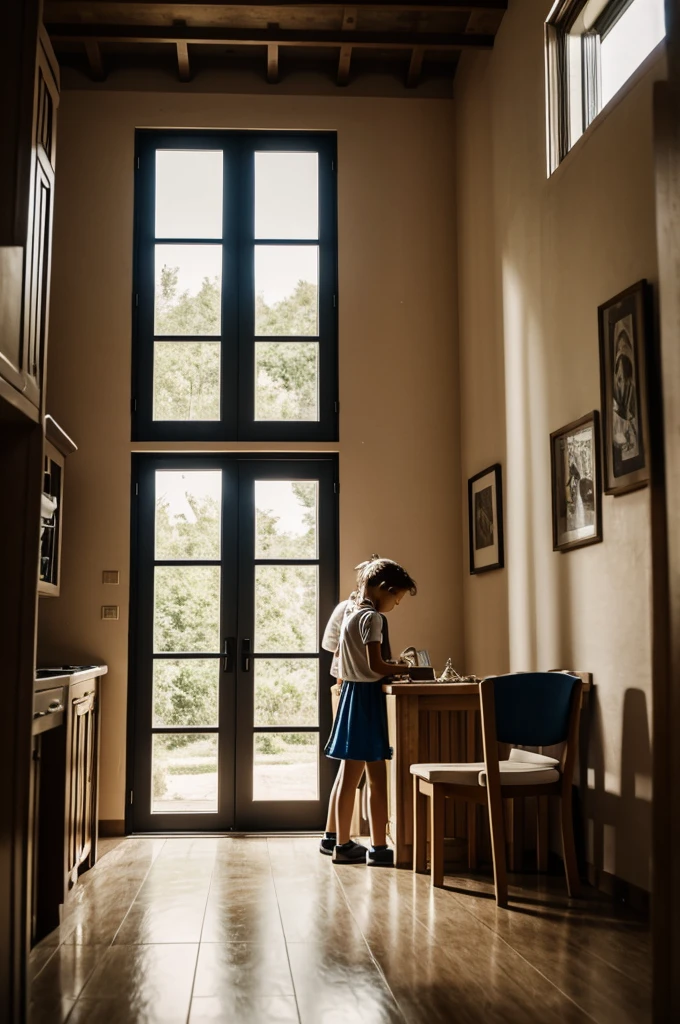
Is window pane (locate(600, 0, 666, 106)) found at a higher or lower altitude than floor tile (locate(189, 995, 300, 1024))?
higher

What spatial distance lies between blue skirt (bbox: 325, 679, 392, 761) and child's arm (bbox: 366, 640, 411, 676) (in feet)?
0.37

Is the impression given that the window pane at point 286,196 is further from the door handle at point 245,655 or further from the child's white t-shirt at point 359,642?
the child's white t-shirt at point 359,642

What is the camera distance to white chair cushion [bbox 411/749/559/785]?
4.12 m

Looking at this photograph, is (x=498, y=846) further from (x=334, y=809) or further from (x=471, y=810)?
(x=334, y=809)

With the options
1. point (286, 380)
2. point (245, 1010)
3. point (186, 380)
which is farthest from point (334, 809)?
point (186, 380)

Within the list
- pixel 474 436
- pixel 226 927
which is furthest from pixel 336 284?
pixel 226 927

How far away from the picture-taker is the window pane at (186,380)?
6281mm

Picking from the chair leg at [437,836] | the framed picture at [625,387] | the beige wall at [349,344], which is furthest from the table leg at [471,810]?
Result: the framed picture at [625,387]

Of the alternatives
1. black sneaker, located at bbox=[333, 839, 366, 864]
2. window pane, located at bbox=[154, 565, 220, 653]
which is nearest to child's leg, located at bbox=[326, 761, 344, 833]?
black sneaker, located at bbox=[333, 839, 366, 864]

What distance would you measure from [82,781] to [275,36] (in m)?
4.40

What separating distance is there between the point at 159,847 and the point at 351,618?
5.54ft

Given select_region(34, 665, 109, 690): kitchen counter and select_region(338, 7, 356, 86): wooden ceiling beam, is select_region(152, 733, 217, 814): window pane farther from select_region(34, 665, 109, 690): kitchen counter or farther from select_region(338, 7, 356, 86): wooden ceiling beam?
select_region(338, 7, 356, 86): wooden ceiling beam

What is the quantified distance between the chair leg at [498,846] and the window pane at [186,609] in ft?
8.07

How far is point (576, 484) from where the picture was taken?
14.4ft
